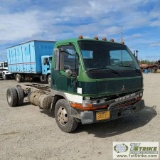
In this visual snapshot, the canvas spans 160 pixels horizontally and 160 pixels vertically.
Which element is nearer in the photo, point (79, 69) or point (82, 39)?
point (79, 69)

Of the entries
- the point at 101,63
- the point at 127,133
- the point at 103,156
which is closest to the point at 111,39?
the point at 101,63

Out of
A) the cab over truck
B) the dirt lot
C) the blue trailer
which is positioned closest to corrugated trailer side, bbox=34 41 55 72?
the blue trailer

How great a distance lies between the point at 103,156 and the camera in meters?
4.30

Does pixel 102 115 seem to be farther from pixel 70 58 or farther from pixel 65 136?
pixel 70 58

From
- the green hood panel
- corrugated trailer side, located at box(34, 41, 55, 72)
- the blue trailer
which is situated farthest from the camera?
corrugated trailer side, located at box(34, 41, 55, 72)

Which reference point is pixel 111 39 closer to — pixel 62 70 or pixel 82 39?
pixel 82 39

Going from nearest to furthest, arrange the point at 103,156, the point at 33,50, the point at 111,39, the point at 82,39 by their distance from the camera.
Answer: the point at 103,156 → the point at 82,39 → the point at 111,39 → the point at 33,50

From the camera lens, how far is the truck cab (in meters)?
4.96

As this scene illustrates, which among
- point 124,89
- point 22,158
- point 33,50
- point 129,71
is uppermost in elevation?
point 33,50

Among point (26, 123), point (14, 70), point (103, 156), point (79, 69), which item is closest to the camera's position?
point (103, 156)

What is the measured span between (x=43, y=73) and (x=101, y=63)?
1314 cm

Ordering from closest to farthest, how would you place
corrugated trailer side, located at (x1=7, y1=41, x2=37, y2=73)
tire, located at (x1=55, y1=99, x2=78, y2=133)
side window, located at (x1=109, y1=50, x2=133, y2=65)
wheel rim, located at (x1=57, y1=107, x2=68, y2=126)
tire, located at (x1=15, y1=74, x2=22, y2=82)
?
tire, located at (x1=55, y1=99, x2=78, y2=133), wheel rim, located at (x1=57, y1=107, x2=68, y2=126), side window, located at (x1=109, y1=50, x2=133, y2=65), corrugated trailer side, located at (x1=7, y1=41, x2=37, y2=73), tire, located at (x1=15, y1=74, x2=22, y2=82)

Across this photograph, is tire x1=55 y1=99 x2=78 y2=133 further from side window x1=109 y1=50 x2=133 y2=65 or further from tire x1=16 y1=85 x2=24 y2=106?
tire x1=16 y1=85 x2=24 y2=106

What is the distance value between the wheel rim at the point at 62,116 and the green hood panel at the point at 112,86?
1.07 meters
